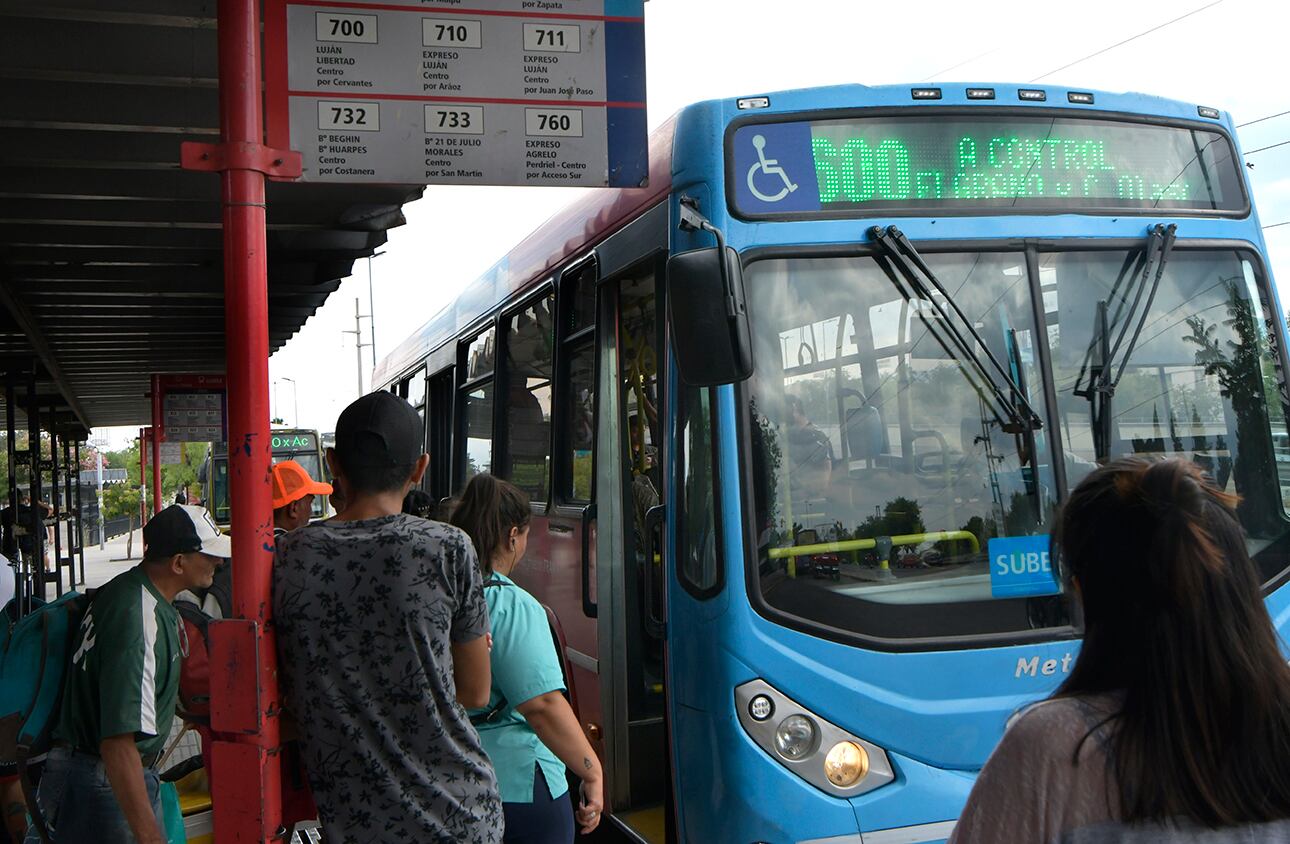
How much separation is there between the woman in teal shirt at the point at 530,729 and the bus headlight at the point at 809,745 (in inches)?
28.5

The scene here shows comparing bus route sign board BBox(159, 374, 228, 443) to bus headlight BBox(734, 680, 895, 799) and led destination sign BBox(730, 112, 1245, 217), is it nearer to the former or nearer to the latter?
led destination sign BBox(730, 112, 1245, 217)

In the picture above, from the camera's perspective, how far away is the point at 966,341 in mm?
4230

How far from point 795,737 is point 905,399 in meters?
1.23

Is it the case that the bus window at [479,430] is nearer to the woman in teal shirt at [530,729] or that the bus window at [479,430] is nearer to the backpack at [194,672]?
the backpack at [194,672]

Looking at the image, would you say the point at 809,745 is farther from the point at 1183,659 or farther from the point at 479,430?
the point at 479,430

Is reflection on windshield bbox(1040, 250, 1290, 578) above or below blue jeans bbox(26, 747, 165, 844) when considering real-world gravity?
above

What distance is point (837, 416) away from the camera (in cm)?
418

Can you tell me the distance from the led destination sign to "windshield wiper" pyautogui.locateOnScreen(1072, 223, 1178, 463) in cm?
25

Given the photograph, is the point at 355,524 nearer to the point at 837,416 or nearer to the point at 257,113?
the point at 257,113

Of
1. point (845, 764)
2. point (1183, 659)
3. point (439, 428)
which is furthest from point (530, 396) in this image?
point (1183, 659)

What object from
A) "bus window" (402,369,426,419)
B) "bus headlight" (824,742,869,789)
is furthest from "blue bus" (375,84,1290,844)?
"bus window" (402,369,426,419)

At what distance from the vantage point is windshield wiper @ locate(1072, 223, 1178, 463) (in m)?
4.31

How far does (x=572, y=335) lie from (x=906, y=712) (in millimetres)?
2457

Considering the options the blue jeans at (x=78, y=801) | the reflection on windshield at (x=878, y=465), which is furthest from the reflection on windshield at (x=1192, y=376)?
the blue jeans at (x=78, y=801)
